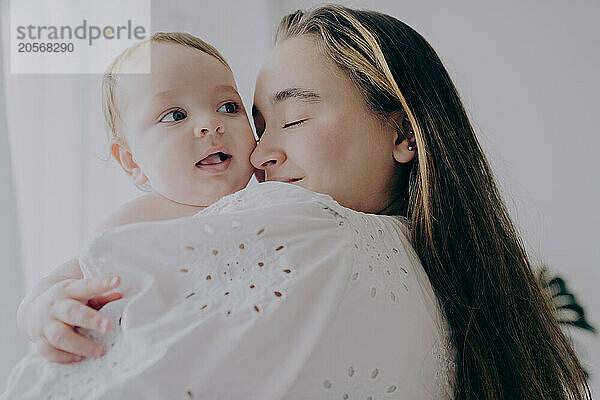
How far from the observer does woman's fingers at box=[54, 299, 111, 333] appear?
544 mm

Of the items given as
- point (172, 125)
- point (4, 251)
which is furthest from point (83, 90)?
point (172, 125)

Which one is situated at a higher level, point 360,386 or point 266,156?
point 266,156

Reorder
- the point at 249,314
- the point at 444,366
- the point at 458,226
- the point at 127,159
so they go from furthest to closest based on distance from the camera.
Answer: the point at 127,159 < the point at 458,226 < the point at 444,366 < the point at 249,314

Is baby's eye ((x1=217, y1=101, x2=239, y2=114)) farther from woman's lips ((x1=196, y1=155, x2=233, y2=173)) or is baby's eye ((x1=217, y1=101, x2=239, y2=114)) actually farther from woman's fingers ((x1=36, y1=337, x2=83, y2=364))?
woman's fingers ((x1=36, y1=337, x2=83, y2=364))

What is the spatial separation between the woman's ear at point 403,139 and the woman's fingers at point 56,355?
0.48 meters

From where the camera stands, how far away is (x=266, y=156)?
34.0 inches

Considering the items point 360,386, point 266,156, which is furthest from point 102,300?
point 266,156

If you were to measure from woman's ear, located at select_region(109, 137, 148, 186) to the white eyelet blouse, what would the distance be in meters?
0.40

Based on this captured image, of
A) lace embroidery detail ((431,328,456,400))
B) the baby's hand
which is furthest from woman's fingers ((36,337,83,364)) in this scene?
lace embroidery detail ((431,328,456,400))

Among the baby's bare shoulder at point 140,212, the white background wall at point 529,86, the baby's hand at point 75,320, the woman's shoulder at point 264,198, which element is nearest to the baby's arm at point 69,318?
the baby's hand at point 75,320

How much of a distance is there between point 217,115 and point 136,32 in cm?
59

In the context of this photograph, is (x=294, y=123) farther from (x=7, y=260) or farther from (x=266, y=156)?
(x=7, y=260)

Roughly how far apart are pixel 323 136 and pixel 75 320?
38 centimetres

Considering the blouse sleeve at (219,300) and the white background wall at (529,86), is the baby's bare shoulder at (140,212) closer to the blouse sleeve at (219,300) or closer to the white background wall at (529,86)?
the blouse sleeve at (219,300)
